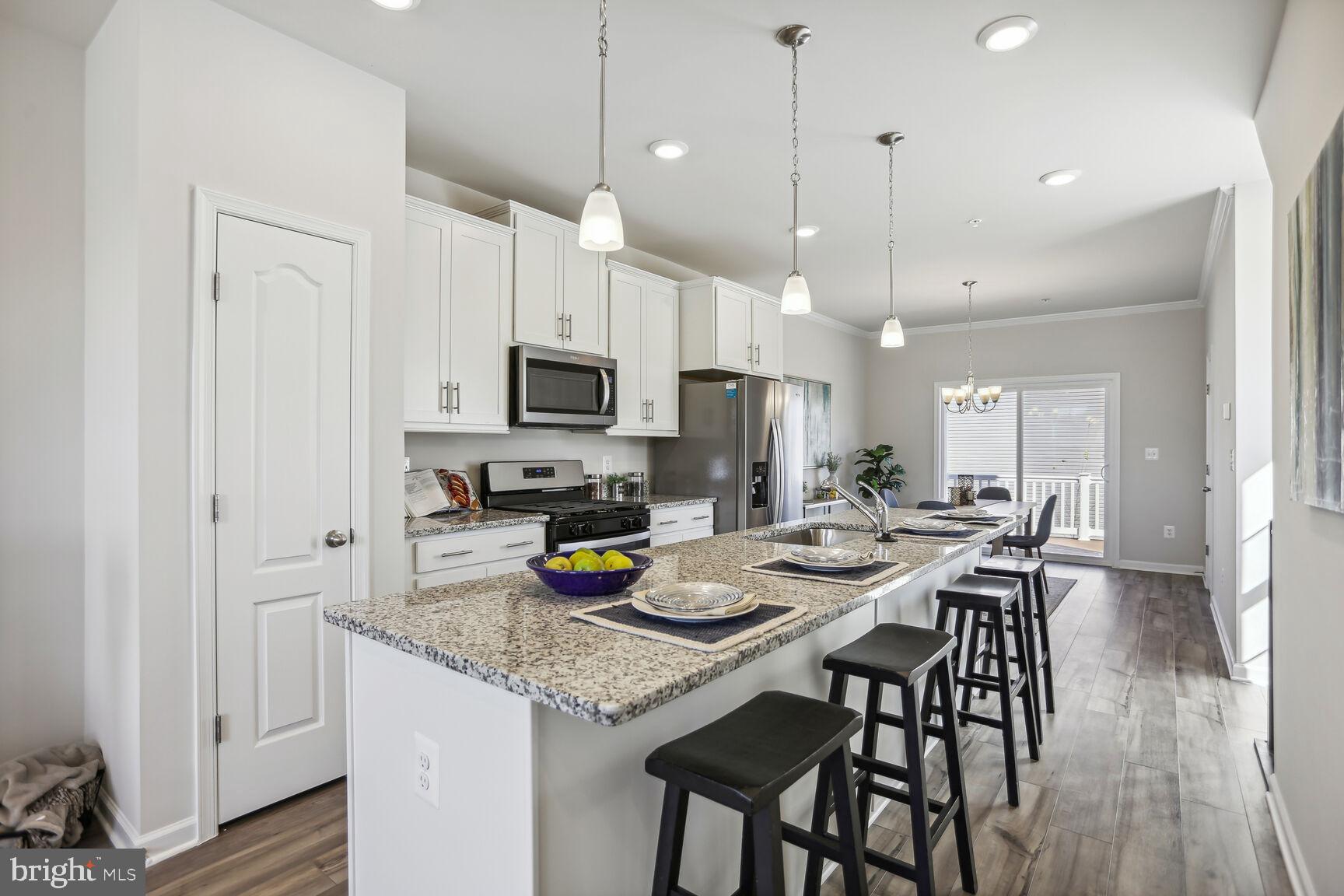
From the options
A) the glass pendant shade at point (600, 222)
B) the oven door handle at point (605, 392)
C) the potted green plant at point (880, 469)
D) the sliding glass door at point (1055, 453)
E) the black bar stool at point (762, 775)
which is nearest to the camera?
the black bar stool at point (762, 775)

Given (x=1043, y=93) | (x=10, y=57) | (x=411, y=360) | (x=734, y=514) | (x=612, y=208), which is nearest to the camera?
(x=612, y=208)

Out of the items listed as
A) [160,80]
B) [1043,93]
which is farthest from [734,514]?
[160,80]

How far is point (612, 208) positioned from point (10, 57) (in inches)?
82.4

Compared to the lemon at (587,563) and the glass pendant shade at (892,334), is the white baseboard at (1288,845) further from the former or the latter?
the glass pendant shade at (892,334)

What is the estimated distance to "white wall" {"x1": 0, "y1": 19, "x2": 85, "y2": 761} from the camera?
2158 mm

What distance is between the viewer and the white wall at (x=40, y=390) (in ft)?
7.08

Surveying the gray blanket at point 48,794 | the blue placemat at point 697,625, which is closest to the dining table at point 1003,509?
the blue placemat at point 697,625

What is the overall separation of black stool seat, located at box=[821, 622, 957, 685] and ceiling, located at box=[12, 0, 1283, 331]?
6.17 feet

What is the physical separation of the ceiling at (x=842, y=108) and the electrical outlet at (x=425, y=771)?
2.07 metres

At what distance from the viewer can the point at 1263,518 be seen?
342 centimetres

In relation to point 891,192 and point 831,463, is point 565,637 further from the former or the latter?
point 831,463

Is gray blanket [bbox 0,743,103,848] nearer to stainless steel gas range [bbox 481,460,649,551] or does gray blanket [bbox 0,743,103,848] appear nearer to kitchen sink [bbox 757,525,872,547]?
stainless steel gas range [bbox 481,460,649,551]

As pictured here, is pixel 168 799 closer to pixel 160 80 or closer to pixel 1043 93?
pixel 160 80

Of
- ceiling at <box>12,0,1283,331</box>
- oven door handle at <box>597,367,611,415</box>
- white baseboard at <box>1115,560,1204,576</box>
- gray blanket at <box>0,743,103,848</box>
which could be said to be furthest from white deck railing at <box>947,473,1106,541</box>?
gray blanket at <box>0,743,103,848</box>
